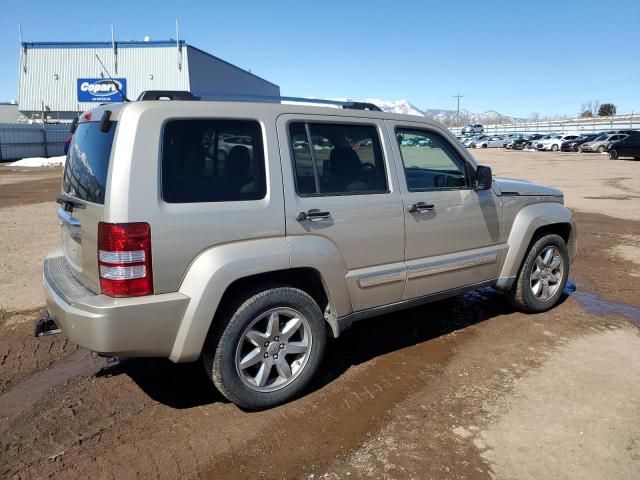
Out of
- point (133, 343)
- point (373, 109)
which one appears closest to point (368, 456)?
point (133, 343)

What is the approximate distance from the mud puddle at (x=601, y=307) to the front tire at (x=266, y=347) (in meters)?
3.33

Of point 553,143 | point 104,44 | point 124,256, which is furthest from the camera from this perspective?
point 553,143

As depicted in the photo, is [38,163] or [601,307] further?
[38,163]

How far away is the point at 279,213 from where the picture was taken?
338cm

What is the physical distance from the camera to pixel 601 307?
18.2 feet

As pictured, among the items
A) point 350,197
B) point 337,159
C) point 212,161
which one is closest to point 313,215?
point 350,197

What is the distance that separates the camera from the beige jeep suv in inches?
118

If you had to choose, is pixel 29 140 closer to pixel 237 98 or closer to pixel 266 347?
pixel 237 98

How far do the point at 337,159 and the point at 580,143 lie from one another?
168ft

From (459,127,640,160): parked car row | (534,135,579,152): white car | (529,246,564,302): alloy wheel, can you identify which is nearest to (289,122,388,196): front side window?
(529,246,564,302): alloy wheel

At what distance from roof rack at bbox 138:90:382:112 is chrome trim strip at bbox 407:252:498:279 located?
4.31 ft

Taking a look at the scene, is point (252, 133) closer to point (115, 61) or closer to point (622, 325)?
point (622, 325)

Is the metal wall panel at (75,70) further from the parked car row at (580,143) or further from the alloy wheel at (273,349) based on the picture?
the alloy wheel at (273,349)

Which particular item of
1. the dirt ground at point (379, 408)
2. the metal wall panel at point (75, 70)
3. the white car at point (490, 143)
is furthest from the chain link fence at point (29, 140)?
the white car at point (490, 143)
